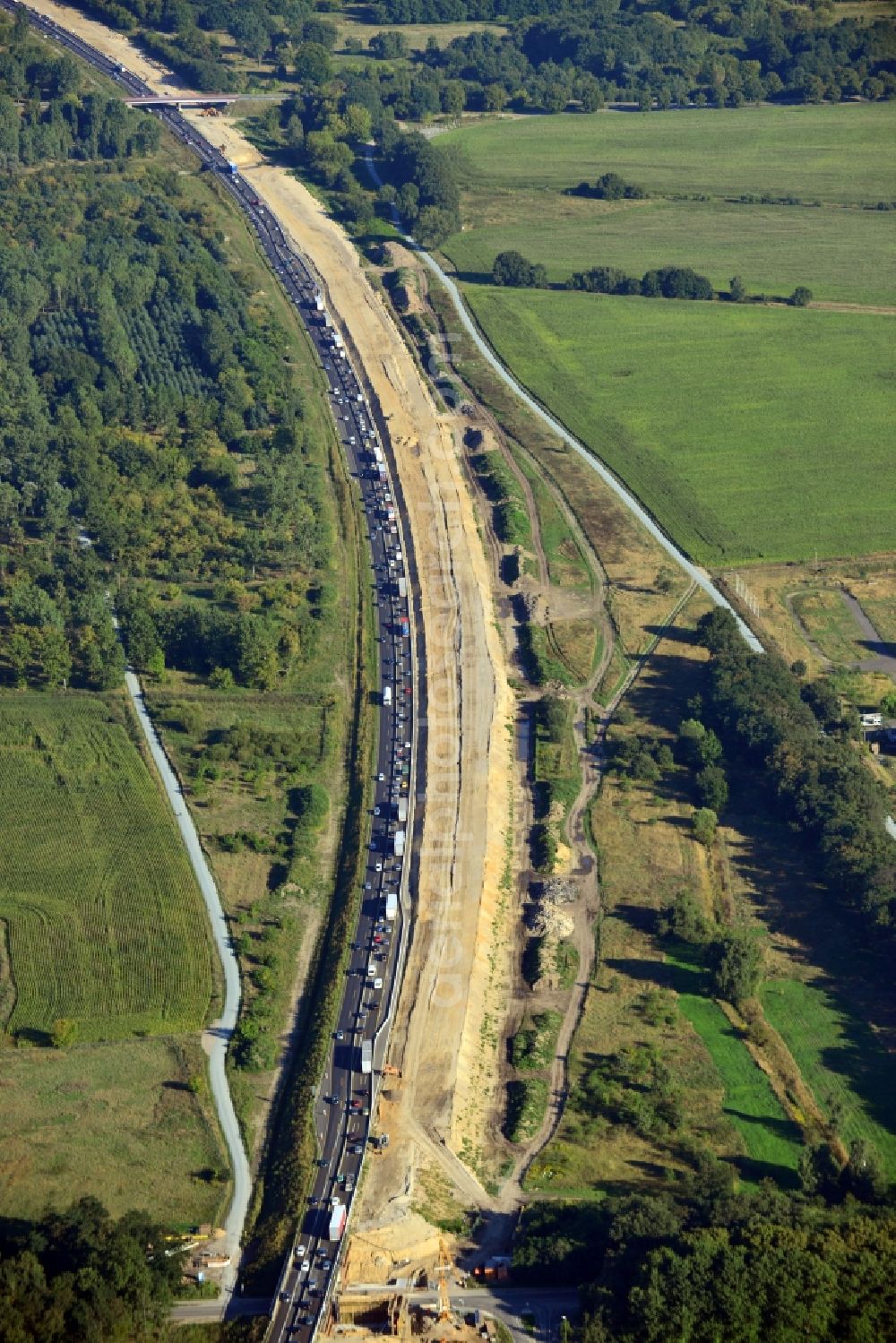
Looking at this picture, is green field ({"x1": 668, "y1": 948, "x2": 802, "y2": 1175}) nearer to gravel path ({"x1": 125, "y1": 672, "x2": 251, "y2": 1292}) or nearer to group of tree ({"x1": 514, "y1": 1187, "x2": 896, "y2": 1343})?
group of tree ({"x1": 514, "y1": 1187, "x2": 896, "y2": 1343})

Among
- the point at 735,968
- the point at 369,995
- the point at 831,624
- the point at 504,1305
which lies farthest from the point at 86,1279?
the point at 831,624

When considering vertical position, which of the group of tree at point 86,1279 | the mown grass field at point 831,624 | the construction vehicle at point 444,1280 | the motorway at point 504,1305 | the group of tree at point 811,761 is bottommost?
the motorway at point 504,1305

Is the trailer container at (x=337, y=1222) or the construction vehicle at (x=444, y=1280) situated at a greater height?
the trailer container at (x=337, y=1222)

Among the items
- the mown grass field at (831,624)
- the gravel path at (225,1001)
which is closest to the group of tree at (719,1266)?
the gravel path at (225,1001)

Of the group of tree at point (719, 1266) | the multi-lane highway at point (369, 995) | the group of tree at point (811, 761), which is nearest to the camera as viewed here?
the group of tree at point (719, 1266)

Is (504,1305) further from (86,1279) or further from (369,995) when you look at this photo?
(369,995)

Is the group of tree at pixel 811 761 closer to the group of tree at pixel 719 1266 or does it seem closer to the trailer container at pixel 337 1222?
the group of tree at pixel 719 1266

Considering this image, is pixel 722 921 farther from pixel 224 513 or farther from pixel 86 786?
pixel 224 513
